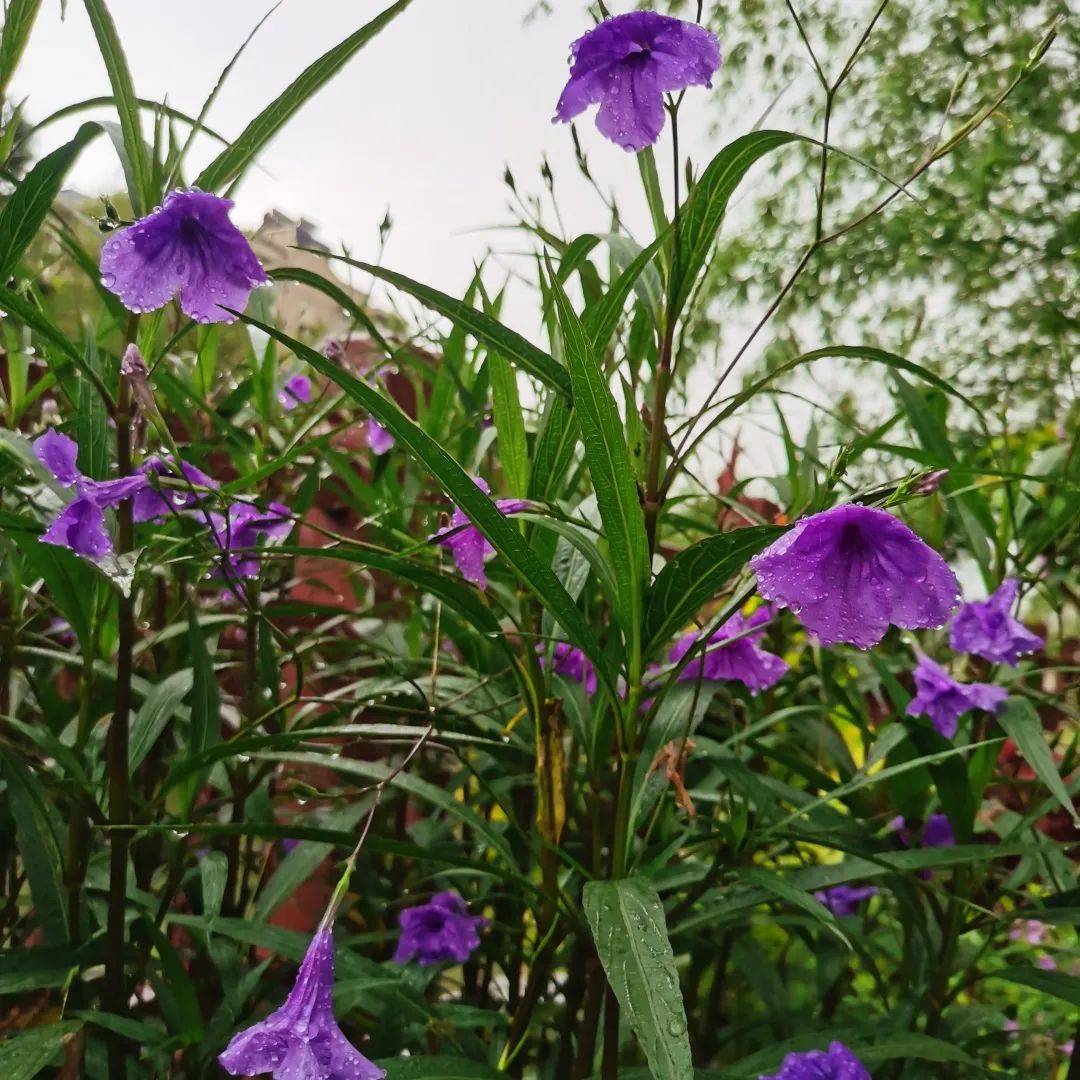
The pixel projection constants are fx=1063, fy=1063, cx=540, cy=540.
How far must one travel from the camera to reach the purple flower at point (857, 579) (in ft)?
1.58

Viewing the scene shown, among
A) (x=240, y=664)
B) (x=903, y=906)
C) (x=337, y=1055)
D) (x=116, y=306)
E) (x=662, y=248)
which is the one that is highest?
(x=116, y=306)

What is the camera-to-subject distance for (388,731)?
676 millimetres

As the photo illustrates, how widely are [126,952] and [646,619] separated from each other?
0.53 m

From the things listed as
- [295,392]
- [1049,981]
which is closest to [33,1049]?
[1049,981]

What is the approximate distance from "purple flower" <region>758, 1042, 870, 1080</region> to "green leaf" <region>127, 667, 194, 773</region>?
19.3 inches

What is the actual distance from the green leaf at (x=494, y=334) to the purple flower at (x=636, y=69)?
0.46 feet

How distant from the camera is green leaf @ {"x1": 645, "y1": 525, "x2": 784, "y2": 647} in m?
0.54

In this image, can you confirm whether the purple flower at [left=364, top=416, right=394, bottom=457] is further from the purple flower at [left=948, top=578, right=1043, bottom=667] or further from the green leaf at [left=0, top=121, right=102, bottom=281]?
the purple flower at [left=948, top=578, right=1043, bottom=667]

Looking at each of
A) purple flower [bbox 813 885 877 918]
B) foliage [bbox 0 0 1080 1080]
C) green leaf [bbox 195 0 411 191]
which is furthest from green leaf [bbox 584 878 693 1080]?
purple flower [bbox 813 885 877 918]

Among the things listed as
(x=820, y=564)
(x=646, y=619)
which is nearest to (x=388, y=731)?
(x=646, y=619)

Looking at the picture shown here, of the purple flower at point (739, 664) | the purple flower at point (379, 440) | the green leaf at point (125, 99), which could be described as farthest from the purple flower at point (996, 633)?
the green leaf at point (125, 99)

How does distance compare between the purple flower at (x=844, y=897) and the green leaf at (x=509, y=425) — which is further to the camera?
the purple flower at (x=844, y=897)

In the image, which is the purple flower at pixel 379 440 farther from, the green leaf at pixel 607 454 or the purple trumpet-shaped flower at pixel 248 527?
the green leaf at pixel 607 454

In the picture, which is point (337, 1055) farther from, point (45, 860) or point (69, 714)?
point (69, 714)
